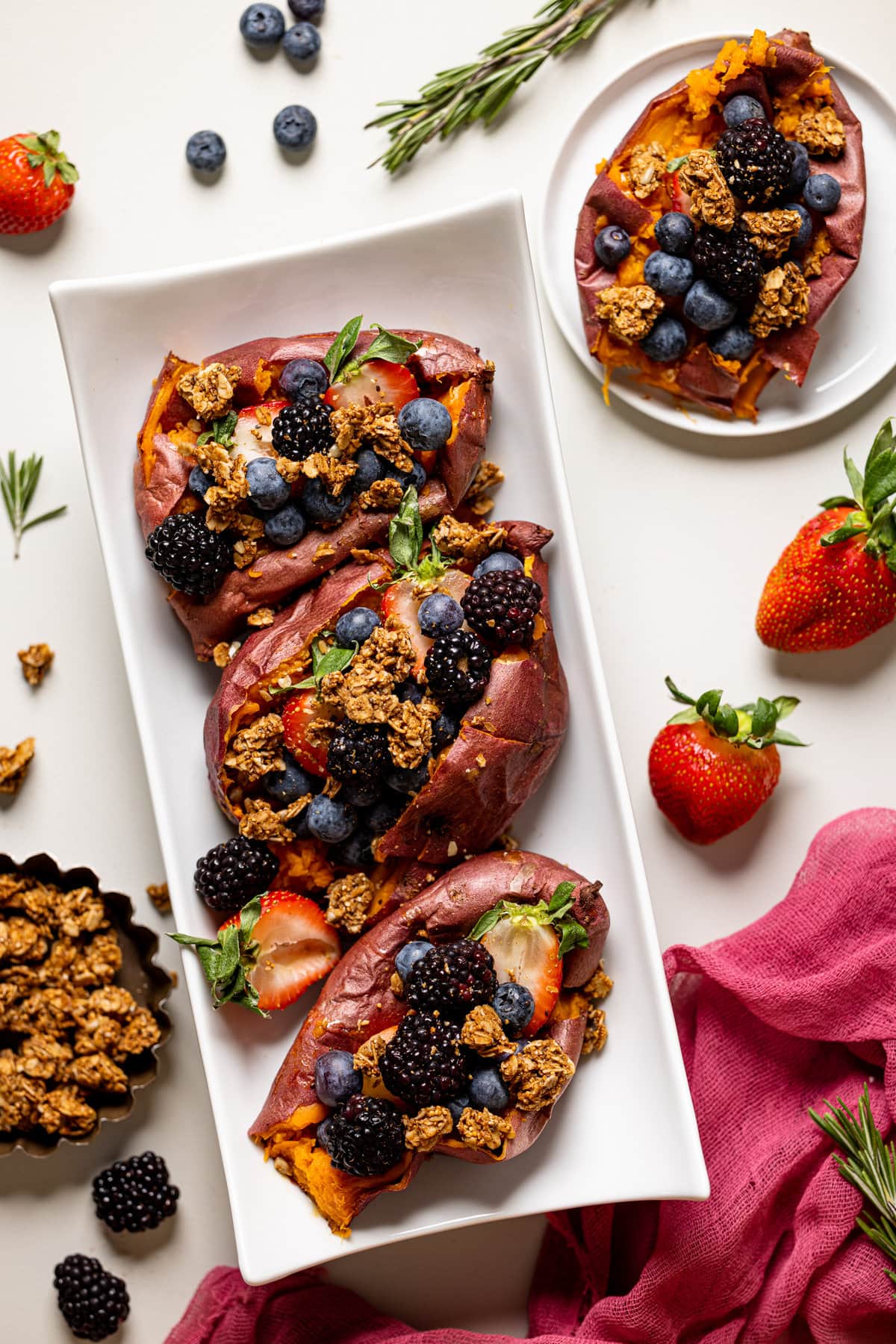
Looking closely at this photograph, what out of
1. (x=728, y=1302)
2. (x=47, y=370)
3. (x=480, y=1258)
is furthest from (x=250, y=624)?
(x=728, y=1302)

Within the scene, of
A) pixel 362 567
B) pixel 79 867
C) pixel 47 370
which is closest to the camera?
pixel 362 567

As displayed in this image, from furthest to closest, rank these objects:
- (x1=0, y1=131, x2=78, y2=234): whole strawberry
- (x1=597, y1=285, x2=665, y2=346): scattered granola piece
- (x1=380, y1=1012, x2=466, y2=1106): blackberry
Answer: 1. (x1=0, y1=131, x2=78, y2=234): whole strawberry
2. (x1=597, y1=285, x2=665, y2=346): scattered granola piece
3. (x1=380, y1=1012, x2=466, y2=1106): blackberry

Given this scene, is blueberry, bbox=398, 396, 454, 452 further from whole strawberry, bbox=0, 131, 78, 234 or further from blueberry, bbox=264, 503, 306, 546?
whole strawberry, bbox=0, 131, 78, 234

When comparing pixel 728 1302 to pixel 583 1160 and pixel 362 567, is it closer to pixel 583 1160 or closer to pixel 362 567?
pixel 583 1160

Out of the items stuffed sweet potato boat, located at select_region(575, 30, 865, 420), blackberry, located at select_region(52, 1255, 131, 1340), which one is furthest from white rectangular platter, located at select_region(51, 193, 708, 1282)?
blackberry, located at select_region(52, 1255, 131, 1340)

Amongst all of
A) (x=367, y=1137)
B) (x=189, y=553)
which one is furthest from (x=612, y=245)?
(x=367, y=1137)

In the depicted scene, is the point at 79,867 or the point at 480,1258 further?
the point at 480,1258
